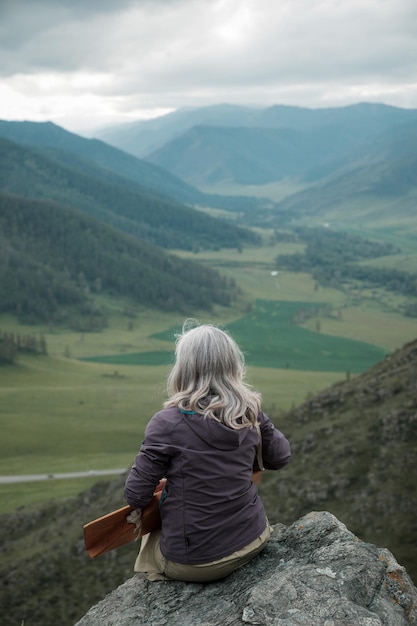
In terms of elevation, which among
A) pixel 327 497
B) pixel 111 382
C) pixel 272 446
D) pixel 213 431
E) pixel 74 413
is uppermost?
pixel 213 431

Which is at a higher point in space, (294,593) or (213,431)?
(213,431)

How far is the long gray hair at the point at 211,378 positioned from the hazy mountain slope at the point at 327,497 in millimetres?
14585

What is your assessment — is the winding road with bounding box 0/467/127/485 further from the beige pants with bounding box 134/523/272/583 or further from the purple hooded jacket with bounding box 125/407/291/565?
the purple hooded jacket with bounding box 125/407/291/565

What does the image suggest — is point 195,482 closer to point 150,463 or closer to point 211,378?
point 150,463

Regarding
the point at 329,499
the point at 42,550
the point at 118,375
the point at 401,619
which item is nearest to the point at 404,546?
the point at 329,499

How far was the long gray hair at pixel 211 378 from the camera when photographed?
7590mm

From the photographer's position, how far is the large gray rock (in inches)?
272

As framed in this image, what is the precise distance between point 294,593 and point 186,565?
4.50 feet

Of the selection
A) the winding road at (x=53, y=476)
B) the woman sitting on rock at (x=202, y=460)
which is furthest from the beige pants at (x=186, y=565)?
the winding road at (x=53, y=476)

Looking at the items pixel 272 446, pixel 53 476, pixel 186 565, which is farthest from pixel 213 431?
pixel 53 476

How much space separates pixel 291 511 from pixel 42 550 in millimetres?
13850

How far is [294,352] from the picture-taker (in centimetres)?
16275

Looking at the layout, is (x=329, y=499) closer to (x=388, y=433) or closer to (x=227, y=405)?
A: (x=388, y=433)

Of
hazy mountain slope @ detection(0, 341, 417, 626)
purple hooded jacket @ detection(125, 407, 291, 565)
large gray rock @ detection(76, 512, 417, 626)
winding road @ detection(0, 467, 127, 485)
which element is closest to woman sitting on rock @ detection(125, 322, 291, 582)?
purple hooded jacket @ detection(125, 407, 291, 565)
